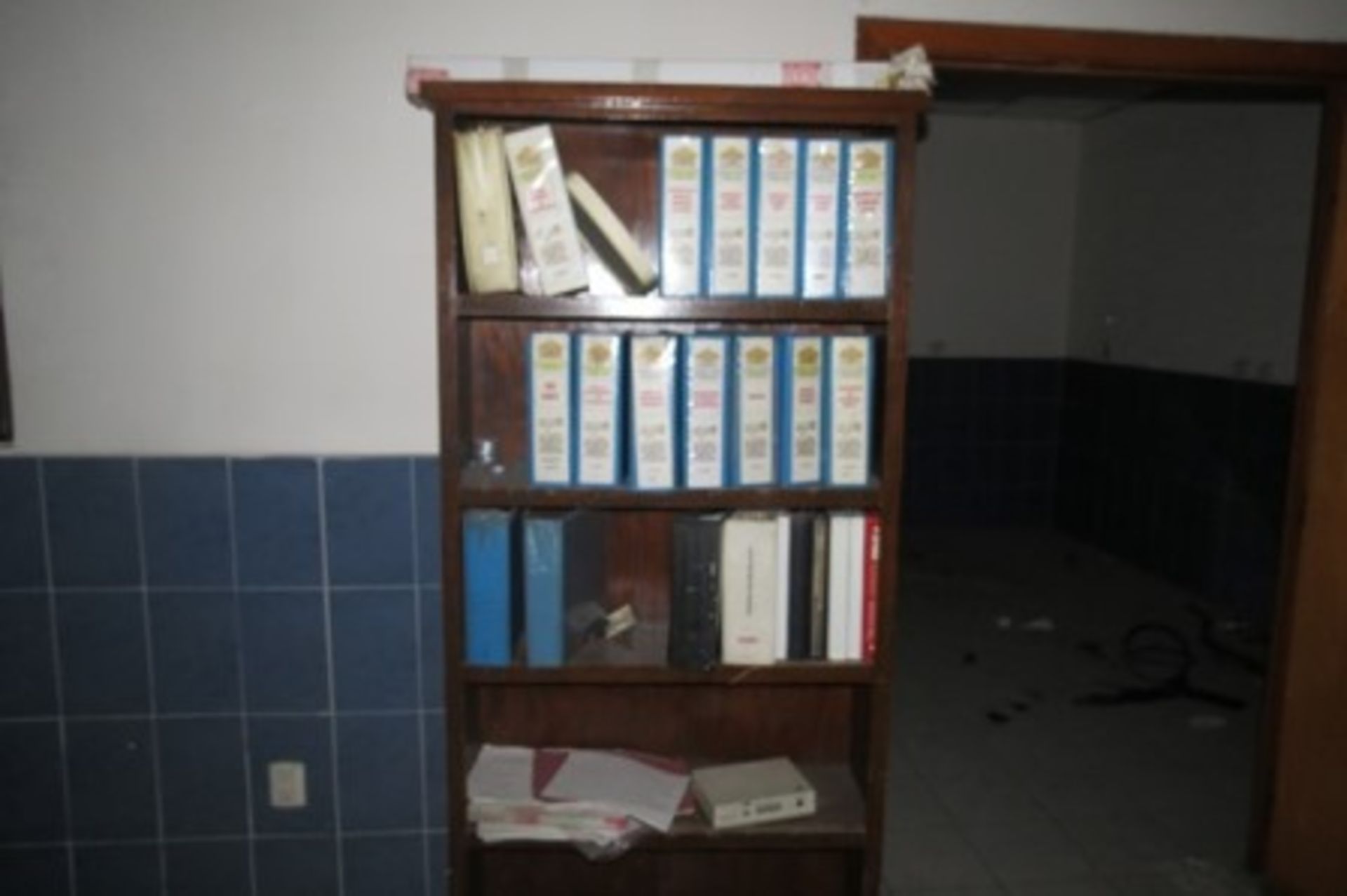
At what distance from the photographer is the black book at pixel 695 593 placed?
5.37 ft

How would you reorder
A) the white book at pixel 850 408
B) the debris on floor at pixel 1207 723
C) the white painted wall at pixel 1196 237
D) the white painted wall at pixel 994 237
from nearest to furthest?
the white book at pixel 850 408
the debris on floor at pixel 1207 723
the white painted wall at pixel 1196 237
the white painted wall at pixel 994 237

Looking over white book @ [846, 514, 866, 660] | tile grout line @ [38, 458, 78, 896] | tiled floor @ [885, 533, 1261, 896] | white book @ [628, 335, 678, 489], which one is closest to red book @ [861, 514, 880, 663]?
white book @ [846, 514, 866, 660]

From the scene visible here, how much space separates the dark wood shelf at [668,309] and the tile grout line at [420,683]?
44cm

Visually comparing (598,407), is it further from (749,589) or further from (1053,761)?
(1053,761)

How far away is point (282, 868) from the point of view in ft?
6.37

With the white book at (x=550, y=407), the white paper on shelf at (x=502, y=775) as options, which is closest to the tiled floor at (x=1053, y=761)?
the white paper on shelf at (x=502, y=775)

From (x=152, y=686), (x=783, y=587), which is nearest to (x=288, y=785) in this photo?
(x=152, y=686)

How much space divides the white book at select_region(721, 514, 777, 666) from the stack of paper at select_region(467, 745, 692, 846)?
0.33 metres

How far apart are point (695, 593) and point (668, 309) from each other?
511 millimetres

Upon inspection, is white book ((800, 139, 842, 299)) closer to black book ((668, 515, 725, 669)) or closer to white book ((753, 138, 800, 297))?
white book ((753, 138, 800, 297))

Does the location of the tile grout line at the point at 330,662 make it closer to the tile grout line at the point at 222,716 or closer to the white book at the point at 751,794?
the tile grout line at the point at 222,716

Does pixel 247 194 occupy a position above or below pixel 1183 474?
above

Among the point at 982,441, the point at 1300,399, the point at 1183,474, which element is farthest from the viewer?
the point at 982,441

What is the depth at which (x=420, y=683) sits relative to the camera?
6.23 ft
